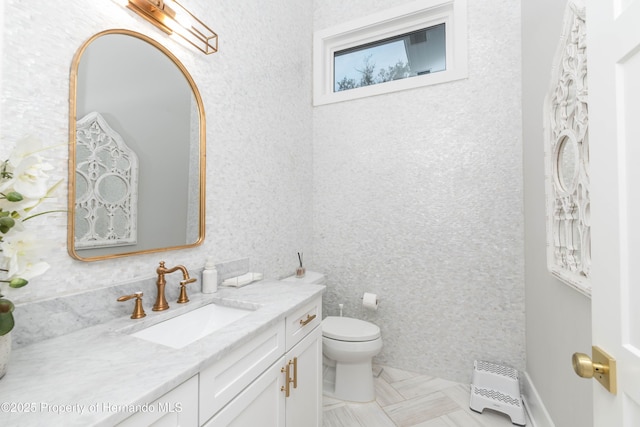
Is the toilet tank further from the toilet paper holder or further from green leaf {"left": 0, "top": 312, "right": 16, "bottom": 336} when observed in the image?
green leaf {"left": 0, "top": 312, "right": 16, "bottom": 336}

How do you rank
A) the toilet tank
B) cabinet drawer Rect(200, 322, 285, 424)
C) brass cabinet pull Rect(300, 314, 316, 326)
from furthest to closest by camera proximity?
1. the toilet tank
2. brass cabinet pull Rect(300, 314, 316, 326)
3. cabinet drawer Rect(200, 322, 285, 424)

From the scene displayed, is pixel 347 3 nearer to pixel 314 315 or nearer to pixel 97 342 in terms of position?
pixel 314 315

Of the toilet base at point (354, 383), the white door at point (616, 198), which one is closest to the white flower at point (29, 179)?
the white door at point (616, 198)

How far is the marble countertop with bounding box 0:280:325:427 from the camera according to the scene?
51cm

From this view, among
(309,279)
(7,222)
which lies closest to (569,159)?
(309,279)

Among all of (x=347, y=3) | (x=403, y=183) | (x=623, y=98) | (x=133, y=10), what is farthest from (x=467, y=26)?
(x=133, y=10)

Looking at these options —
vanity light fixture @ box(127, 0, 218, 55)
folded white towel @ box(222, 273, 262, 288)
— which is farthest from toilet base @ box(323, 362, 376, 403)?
vanity light fixture @ box(127, 0, 218, 55)

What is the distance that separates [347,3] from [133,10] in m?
1.93

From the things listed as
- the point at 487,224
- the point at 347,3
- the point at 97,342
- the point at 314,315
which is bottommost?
the point at 314,315

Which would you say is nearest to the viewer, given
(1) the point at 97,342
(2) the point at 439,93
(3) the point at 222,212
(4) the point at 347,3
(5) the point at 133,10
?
(1) the point at 97,342

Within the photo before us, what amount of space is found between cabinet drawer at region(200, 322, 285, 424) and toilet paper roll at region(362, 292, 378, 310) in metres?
1.15

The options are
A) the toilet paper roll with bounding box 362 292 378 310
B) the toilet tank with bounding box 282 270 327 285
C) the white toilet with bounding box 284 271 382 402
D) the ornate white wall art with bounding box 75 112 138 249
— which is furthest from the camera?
the toilet paper roll with bounding box 362 292 378 310

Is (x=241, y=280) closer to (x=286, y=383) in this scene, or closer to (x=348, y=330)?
(x=286, y=383)

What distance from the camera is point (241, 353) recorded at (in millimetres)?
885
